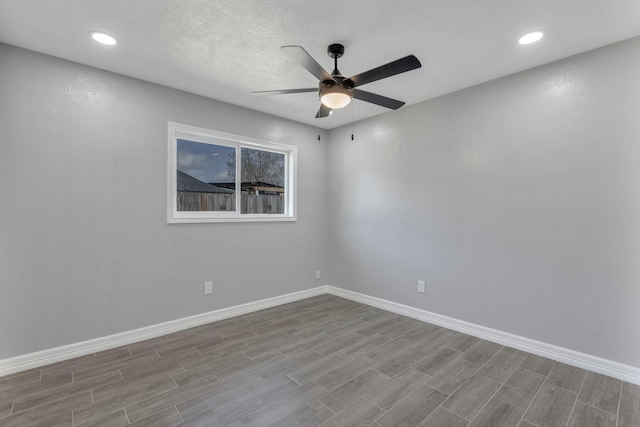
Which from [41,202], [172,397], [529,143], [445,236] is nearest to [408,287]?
[445,236]

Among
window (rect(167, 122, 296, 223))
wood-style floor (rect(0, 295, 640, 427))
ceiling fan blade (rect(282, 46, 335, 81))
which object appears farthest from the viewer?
window (rect(167, 122, 296, 223))

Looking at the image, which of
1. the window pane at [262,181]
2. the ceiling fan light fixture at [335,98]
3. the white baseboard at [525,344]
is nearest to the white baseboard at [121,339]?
the window pane at [262,181]

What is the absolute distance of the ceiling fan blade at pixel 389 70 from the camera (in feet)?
5.85

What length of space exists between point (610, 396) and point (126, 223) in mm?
4096

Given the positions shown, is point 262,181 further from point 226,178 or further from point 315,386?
point 315,386

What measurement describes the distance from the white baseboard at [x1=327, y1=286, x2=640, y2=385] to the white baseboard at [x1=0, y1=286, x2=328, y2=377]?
5.23 ft

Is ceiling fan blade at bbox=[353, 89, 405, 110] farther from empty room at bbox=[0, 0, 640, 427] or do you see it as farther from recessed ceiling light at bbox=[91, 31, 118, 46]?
recessed ceiling light at bbox=[91, 31, 118, 46]

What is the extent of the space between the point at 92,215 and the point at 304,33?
2.39m

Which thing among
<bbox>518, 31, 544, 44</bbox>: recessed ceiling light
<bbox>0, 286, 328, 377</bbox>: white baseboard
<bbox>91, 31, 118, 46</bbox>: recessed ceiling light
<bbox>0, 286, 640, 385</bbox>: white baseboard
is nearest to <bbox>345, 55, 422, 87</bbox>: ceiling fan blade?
<bbox>518, 31, 544, 44</bbox>: recessed ceiling light

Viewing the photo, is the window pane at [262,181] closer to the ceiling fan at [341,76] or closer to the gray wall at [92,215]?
the gray wall at [92,215]

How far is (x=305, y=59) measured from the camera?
1807 millimetres

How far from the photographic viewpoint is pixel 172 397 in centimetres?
201

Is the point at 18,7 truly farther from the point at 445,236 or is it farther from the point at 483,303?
the point at 483,303

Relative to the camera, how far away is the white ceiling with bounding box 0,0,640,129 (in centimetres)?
189
